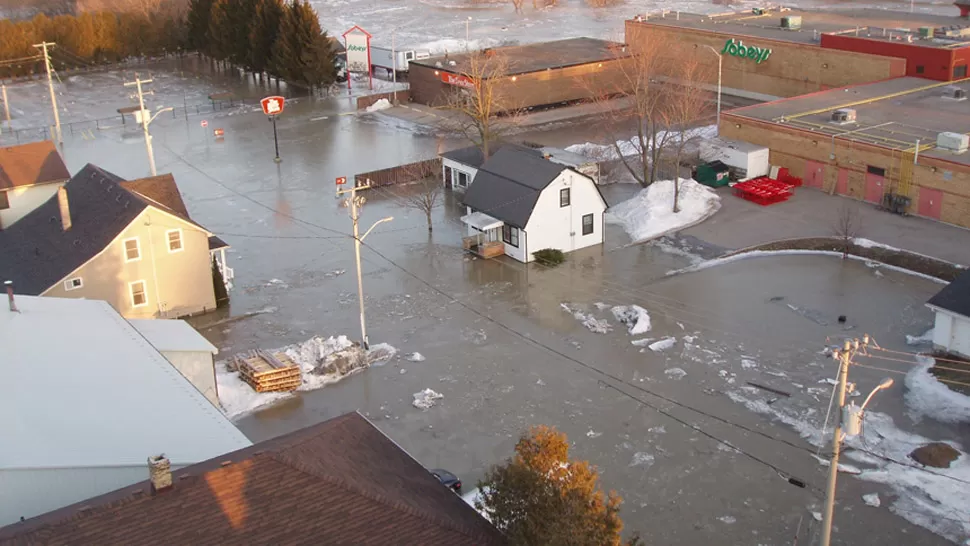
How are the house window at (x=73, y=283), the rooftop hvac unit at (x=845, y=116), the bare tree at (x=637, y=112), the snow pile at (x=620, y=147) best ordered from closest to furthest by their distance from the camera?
1. the house window at (x=73, y=283)
2. the bare tree at (x=637, y=112)
3. the rooftop hvac unit at (x=845, y=116)
4. the snow pile at (x=620, y=147)

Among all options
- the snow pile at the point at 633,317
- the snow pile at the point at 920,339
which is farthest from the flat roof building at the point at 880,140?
the snow pile at the point at 633,317

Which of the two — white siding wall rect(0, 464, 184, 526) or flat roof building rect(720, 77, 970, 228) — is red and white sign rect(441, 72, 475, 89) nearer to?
flat roof building rect(720, 77, 970, 228)

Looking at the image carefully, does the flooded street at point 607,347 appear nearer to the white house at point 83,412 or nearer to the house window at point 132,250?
the house window at point 132,250

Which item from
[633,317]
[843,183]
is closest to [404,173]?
[633,317]

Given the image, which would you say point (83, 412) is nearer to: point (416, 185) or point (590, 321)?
point (590, 321)

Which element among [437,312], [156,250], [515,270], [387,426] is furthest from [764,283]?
[156,250]

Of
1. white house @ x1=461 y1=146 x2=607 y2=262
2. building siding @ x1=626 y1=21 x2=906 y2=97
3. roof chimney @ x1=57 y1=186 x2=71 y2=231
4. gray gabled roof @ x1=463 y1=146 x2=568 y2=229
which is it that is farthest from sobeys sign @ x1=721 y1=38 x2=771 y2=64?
roof chimney @ x1=57 y1=186 x2=71 y2=231
